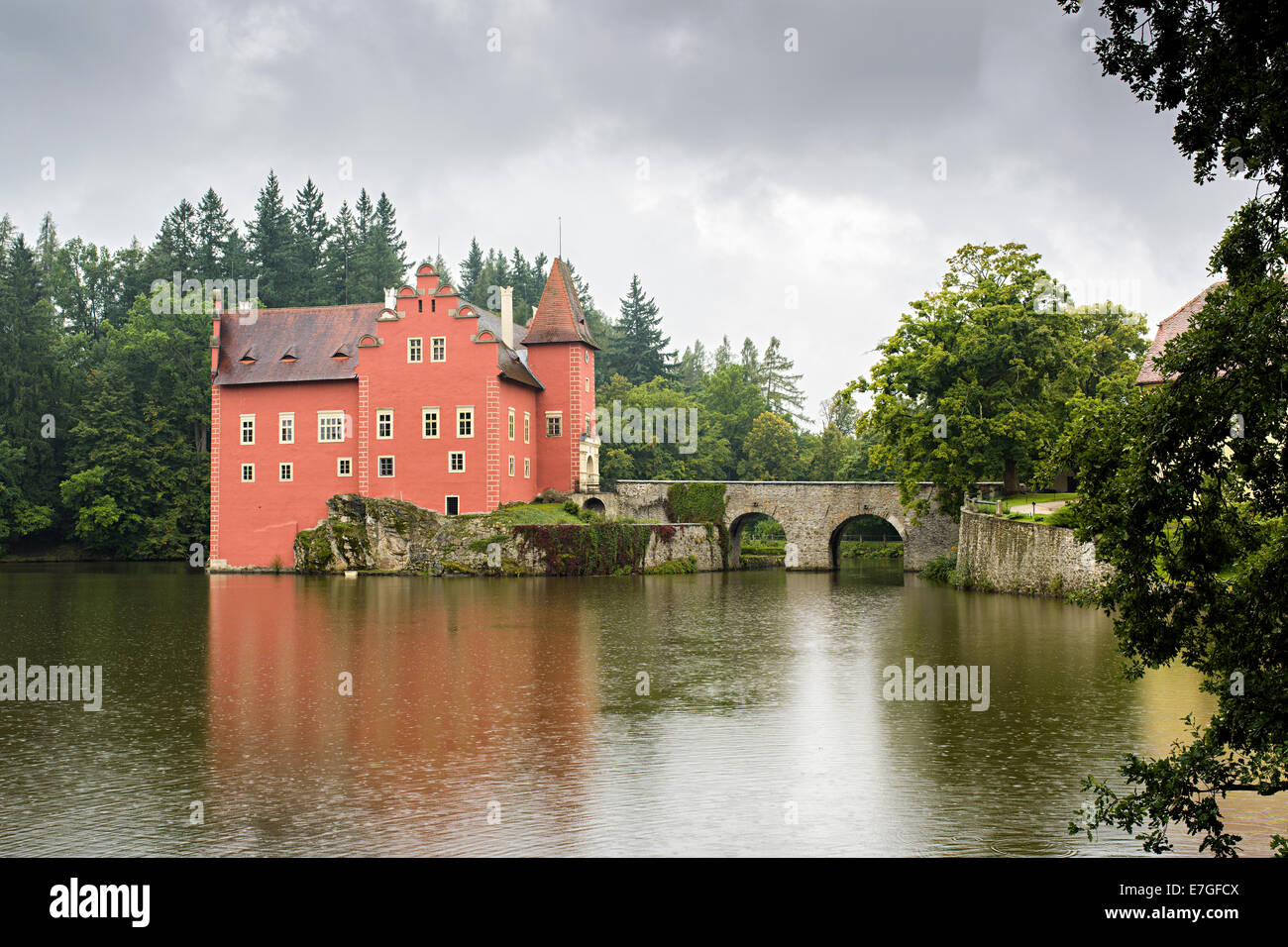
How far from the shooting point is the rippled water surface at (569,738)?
10.5 meters

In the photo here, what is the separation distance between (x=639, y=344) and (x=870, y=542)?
2564cm

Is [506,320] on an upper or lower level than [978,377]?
upper

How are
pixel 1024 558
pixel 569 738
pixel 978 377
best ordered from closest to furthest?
pixel 569 738
pixel 1024 558
pixel 978 377

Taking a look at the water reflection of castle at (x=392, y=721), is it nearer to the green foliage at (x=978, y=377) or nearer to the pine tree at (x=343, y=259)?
the green foliage at (x=978, y=377)

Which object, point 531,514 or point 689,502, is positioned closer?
point 531,514

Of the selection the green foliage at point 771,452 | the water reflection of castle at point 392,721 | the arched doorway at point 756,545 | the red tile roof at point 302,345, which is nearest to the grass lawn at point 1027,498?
the arched doorway at point 756,545

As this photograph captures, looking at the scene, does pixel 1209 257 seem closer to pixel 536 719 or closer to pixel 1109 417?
pixel 1109 417

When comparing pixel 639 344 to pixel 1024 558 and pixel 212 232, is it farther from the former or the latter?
pixel 1024 558

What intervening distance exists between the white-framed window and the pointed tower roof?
30.1 feet

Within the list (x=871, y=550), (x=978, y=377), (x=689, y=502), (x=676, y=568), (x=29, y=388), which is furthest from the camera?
(x=871, y=550)

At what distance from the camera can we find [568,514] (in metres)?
48.5

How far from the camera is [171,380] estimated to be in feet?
213

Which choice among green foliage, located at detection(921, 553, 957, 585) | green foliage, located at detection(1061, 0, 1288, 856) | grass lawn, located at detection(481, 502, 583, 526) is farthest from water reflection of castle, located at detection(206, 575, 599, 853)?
green foliage, located at detection(921, 553, 957, 585)

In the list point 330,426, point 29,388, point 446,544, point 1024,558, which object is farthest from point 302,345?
point 1024,558
